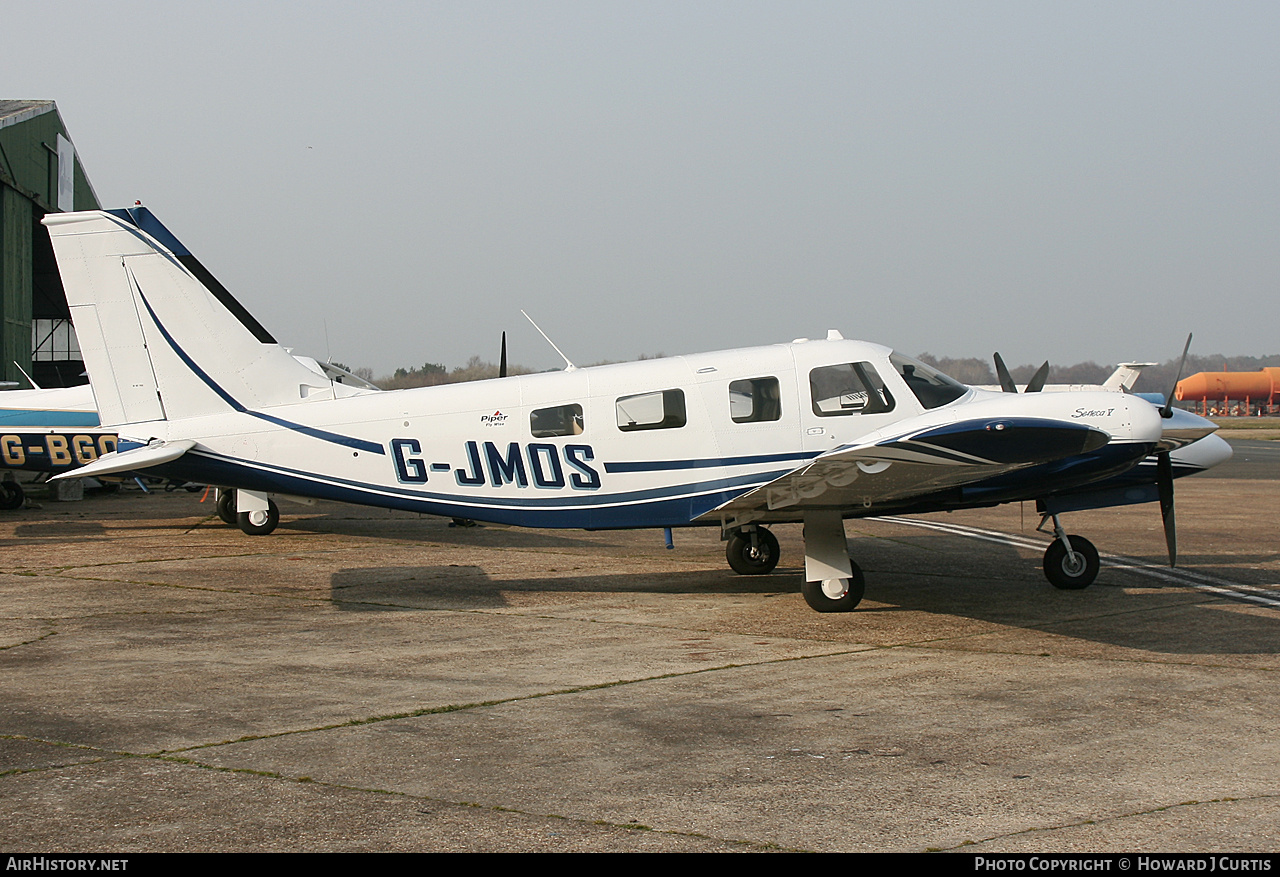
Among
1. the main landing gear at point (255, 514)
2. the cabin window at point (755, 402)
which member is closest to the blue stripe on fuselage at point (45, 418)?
the main landing gear at point (255, 514)

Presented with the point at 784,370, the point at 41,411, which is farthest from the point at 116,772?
the point at 41,411

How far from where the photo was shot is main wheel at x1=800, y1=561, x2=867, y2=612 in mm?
9766

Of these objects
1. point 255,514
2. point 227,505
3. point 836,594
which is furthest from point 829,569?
point 227,505

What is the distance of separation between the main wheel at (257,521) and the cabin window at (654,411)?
766 cm

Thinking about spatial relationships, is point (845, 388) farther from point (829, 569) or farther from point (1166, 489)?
point (1166, 489)

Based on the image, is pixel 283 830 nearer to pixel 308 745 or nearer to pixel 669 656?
pixel 308 745

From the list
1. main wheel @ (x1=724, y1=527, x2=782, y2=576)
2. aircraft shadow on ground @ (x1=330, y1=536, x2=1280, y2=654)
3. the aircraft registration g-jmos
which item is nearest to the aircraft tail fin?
the aircraft registration g-jmos

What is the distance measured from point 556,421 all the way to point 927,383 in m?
3.85

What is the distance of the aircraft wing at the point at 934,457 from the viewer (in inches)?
315

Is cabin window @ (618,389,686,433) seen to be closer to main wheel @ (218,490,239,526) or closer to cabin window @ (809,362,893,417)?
cabin window @ (809,362,893,417)

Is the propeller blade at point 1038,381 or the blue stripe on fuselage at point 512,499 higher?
the propeller blade at point 1038,381

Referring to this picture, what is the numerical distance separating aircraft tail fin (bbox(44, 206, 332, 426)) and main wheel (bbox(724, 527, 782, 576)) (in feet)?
17.3

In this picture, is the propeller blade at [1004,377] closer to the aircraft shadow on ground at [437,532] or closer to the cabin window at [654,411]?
the cabin window at [654,411]
